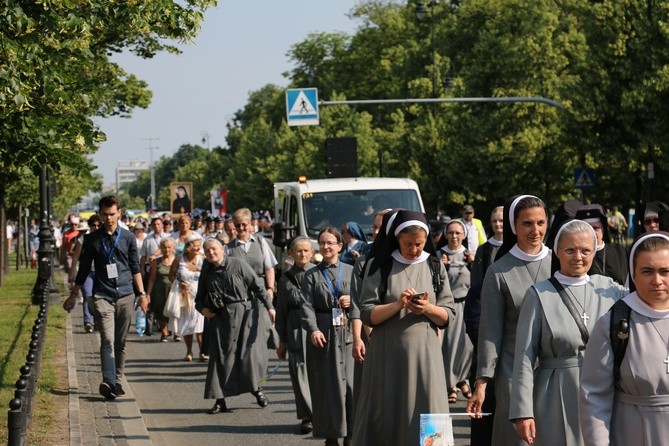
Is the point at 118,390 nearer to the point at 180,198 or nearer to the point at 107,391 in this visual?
the point at 107,391

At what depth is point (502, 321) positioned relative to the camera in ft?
23.7

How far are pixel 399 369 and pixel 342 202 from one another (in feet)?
50.0

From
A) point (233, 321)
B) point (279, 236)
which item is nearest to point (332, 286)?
point (233, 321)

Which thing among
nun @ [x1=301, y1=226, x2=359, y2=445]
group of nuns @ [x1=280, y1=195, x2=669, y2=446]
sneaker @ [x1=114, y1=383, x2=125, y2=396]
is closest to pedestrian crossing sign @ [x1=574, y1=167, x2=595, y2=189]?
sneaker @ [x1=114, y1=383, x2=125, y2=396]

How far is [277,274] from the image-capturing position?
2575 cm

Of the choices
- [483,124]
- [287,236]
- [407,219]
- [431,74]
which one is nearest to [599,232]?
[407,219]

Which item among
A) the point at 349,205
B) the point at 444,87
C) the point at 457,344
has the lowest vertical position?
the point at 457,344

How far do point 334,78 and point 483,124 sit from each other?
103ft

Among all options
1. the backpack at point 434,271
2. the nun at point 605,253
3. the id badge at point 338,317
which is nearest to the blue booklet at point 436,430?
the backpack at point 434,271

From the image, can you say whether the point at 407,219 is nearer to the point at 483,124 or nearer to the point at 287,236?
the point at 287,236

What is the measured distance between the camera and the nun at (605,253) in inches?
375

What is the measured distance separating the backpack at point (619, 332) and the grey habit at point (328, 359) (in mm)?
5620

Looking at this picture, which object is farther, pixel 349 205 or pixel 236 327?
pixel 349 205

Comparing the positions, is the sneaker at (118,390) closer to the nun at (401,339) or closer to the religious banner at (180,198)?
the nun at (401,339)
